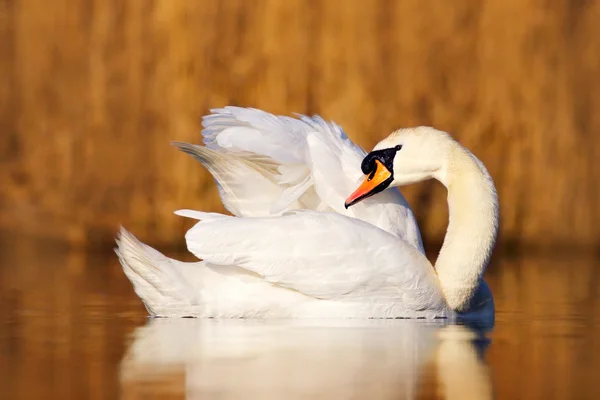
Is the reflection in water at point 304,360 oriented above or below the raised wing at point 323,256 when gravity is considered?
below

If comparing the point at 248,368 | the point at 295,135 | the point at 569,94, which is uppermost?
the point at 569,94

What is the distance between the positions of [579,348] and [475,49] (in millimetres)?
5508

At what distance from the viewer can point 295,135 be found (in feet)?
21.8

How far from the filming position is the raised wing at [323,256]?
20.1 feet

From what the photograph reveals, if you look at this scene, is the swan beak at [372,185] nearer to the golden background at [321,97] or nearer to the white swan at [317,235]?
the white swan at [317,235]

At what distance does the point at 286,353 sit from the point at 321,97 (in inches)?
217

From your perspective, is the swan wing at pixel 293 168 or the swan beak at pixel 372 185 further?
the swan wing at pixel 293 168

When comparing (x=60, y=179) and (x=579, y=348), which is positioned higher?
(x=60, y=179)

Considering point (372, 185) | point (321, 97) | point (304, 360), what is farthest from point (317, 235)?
point (321, 97)

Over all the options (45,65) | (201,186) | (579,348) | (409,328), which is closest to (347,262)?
(409,328)

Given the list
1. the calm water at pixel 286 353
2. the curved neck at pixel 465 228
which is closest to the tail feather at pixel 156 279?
the calm water at pixel 286 353

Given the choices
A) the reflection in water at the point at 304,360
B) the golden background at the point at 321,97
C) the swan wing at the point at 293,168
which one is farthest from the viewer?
the golden background at the point at 321,97

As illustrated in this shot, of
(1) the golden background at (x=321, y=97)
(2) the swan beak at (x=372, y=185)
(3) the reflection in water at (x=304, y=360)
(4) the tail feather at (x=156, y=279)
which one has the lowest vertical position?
(3) the reflection in water at (x=304, y=360)

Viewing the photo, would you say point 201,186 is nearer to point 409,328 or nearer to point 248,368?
point 409,328
